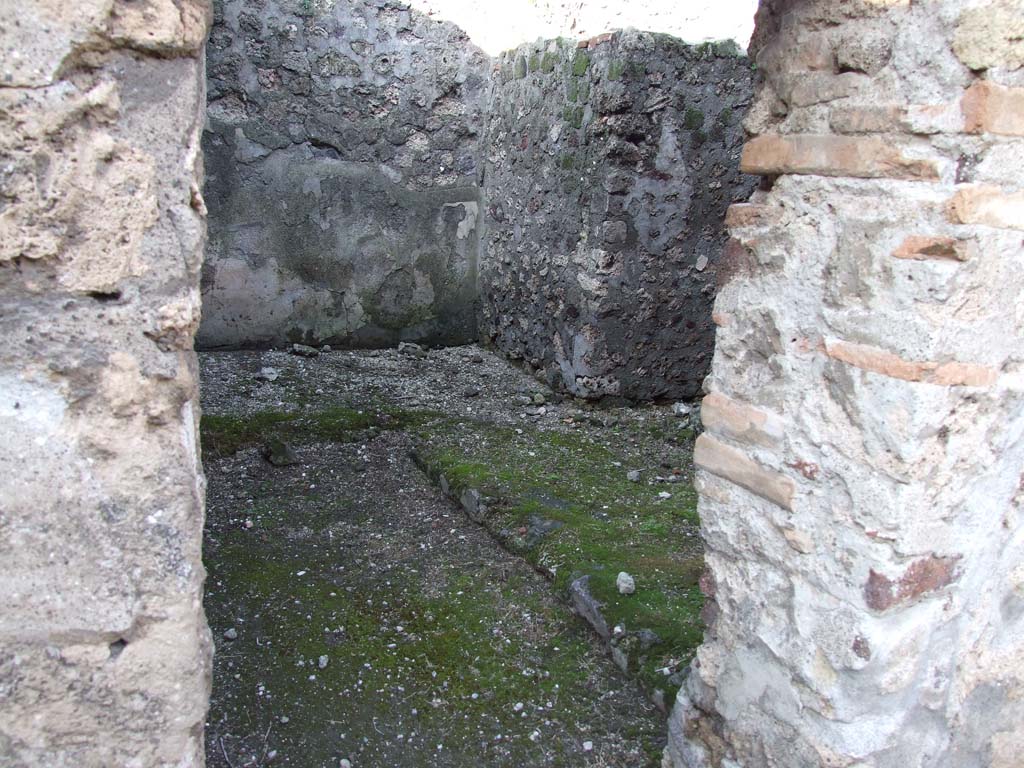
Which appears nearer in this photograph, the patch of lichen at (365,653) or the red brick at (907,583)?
the red brick at (907,583)

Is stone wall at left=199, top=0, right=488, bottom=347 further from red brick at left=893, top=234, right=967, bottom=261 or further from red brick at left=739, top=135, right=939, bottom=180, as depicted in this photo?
red brick at left=893, top=234, right=967, bottom=261

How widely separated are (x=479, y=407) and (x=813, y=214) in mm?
3292

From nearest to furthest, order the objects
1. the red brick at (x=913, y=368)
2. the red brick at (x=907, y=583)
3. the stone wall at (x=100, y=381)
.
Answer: the stone wall at (x=100, y=381), the red brick at (x=913, y=368), the red brick at (x=907, y=583)

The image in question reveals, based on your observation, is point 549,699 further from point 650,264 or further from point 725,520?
point 650,264

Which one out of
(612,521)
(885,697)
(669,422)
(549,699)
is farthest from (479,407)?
(885,697)

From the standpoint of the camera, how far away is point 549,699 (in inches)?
100

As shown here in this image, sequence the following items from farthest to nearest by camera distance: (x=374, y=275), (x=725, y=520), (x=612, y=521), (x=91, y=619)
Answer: (x=374, y=275) → (x=612, y=521) → (x=725, y=520) → (x=91, y=619)

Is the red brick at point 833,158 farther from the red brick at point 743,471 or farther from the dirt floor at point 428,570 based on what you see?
the dirt floor at point 428,570

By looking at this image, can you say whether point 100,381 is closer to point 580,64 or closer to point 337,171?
point 580,64

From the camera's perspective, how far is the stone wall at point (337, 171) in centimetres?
512

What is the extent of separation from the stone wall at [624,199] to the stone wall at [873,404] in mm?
2623

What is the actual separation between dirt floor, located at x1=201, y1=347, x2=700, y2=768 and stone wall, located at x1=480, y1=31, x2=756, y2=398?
0.37m

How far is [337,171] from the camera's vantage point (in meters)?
5.39

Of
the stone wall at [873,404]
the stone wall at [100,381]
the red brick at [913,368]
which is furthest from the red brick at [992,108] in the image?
the stone wall at [100,381]
